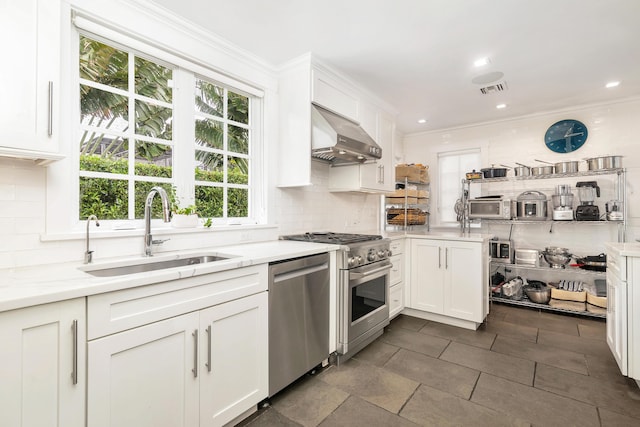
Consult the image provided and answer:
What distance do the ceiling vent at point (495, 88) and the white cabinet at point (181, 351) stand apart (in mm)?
3183

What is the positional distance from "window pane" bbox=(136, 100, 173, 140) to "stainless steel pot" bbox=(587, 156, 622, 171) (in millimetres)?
4509

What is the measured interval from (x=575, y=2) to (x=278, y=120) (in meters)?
2.33

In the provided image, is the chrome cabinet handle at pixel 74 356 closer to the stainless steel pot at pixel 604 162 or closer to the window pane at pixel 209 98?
the window pane at pixel 209 98

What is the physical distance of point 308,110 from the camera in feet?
8.90

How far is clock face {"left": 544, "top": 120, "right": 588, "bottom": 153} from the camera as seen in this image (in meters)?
3.91

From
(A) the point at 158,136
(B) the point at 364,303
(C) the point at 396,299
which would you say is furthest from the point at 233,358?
(C) the point at 396,299

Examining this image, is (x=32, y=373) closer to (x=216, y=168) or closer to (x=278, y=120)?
(x=216, y=168)

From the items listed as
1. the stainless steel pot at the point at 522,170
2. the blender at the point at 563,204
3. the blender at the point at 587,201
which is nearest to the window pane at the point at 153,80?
the stainless steel pot at the point at 522,170

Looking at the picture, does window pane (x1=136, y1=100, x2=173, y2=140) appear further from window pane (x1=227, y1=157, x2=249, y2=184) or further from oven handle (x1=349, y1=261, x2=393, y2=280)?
oven handle (x1=349, y1=261, x2=393, y2=280)

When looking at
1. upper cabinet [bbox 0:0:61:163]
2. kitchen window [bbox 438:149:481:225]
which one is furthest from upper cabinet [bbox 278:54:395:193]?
kitchen window [bbox 438:149:481:225]

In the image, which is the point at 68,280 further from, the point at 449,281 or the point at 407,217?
the point at 407,217

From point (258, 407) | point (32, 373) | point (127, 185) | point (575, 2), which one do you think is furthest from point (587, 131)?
point (32, 373)

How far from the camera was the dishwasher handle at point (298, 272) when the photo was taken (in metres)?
1.98

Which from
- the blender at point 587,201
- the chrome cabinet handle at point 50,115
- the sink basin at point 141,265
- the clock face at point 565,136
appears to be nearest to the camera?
the chrome cabinet handle at point 50,115
